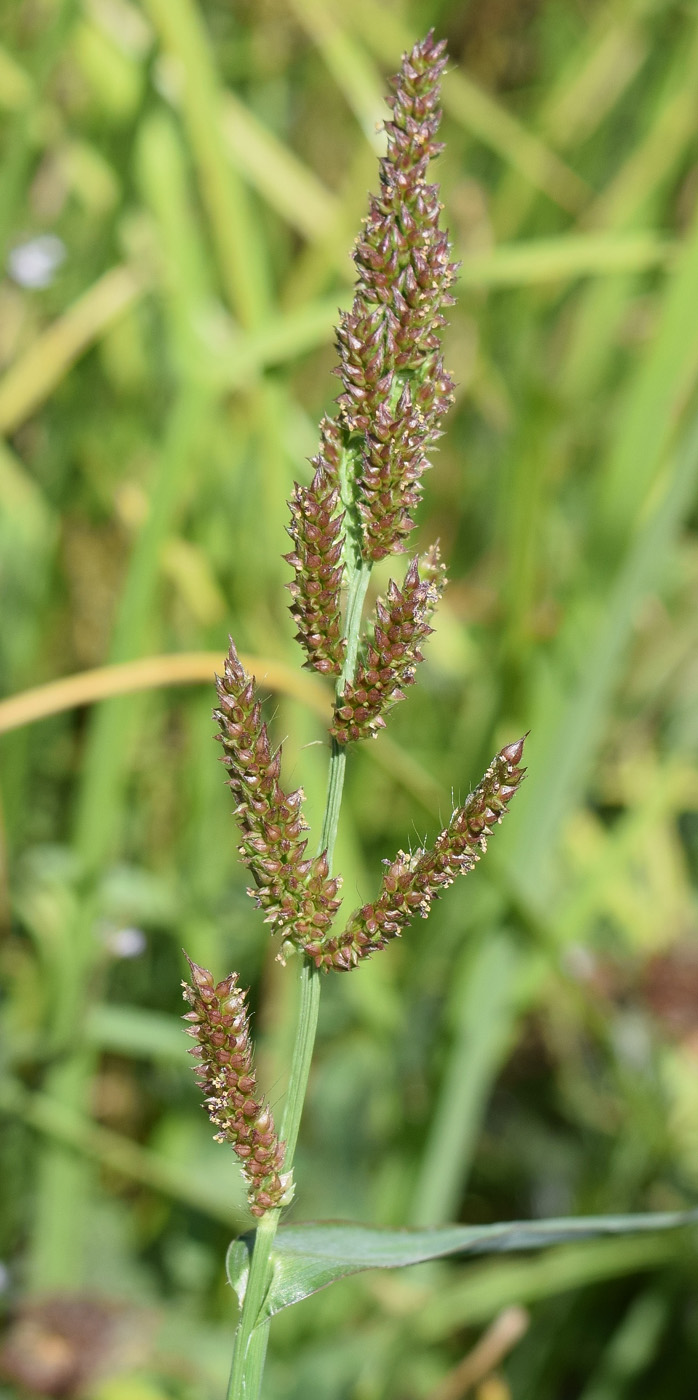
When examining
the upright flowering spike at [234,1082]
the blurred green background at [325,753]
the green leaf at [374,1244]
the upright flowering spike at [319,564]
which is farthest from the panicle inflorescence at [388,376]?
the blurred green background at [325,753]

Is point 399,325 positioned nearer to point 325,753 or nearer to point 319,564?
point 319,564

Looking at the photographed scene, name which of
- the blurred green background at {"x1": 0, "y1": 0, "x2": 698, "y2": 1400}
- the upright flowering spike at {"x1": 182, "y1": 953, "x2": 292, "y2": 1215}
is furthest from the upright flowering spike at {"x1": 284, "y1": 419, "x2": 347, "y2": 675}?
the blurred green background at {"x1": 0, "y1": 0, "x2": 698, "y2": 1400}

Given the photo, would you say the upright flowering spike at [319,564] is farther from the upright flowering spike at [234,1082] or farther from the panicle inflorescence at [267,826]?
the upright flowering spike at [234,1082]

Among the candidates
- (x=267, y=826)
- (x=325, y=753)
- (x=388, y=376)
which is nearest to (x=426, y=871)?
(x=267, y=826)

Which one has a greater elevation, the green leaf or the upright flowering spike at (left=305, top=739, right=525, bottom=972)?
the upright flowering spike at (left=305, top=739, right=525, bottom=972)

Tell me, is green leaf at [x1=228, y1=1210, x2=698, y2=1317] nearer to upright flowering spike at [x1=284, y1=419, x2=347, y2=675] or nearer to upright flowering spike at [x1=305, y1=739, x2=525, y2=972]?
upright flowering spike at [x1=305, y1=739, x2=525, y2=972]

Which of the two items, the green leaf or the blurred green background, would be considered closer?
the green leaf

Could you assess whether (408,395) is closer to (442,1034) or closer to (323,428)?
(323,428)

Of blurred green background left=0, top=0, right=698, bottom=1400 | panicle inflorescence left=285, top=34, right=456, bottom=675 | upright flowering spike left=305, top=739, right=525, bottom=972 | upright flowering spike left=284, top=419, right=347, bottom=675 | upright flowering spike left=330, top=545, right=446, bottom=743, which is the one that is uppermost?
blurred green background left=0, top=0, right=698, bottom=1400
